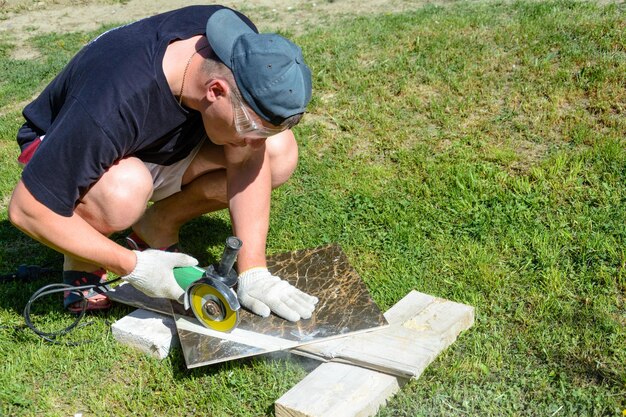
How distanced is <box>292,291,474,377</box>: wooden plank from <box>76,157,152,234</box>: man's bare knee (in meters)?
0.93

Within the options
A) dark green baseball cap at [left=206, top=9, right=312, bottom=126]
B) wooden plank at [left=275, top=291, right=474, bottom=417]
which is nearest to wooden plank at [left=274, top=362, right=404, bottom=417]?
wooden plank at [left=275, top=291, right=474, bottom=417]

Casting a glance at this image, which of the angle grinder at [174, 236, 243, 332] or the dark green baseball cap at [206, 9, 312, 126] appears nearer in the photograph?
the dark green baseball cap at [206, 9, 312, 126]

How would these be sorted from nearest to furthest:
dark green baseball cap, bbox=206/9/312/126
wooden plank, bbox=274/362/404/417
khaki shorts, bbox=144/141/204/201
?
wooden plank, bbox=274/362/404/417 → dark green baseball cap, bbox=206/9/312/126 → khaki shorts, bbox=144/141/204/201

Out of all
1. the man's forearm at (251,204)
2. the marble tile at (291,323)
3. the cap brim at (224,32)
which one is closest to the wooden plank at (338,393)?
the marble tile at (291,323)

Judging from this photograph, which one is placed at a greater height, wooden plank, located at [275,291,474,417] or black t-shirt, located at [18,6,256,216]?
black t-shirt, located at [18,6,256,216]

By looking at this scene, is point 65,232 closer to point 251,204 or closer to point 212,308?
point 212,308

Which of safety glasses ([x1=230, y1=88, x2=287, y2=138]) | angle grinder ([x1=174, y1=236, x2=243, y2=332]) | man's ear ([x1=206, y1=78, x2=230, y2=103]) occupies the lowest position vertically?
angle grinder ([x1=174, y1=236, x2=243, y2=332])

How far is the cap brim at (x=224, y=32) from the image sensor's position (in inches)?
107

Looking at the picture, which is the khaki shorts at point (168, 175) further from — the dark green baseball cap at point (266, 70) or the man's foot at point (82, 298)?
the dark green baseball cap at point (266, 70)

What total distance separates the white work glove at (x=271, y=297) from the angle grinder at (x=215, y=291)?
0.46 feet

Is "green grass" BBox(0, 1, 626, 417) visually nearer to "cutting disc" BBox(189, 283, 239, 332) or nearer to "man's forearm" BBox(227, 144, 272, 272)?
"cutting disc" BBox(189, 283, 239, 332)

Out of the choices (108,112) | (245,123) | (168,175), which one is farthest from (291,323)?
(108,112)

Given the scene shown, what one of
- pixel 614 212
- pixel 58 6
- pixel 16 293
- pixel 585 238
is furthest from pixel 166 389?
pixel 58 6

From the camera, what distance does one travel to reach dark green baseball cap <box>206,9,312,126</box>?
264cm
